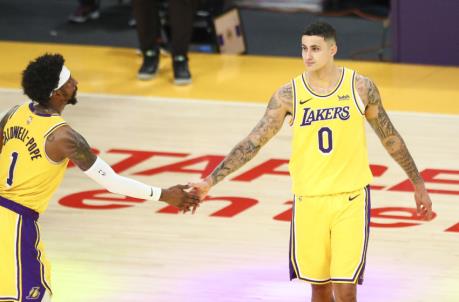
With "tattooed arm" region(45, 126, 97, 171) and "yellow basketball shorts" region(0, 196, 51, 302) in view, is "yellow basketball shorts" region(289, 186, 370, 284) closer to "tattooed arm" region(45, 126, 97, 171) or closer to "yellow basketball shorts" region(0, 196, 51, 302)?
"tattooed arm" region(45, 126, 97, 171)

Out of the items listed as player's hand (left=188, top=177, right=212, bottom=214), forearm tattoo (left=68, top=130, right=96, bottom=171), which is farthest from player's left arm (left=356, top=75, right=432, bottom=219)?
forearm tattoo (left=68, top=130, right=96, bottom=171)

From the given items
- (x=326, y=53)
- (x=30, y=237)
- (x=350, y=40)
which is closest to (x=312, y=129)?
(x=326, y=53)

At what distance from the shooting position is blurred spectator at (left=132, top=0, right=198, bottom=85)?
1078 centimetres

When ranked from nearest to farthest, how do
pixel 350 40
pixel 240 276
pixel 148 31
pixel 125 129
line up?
pixel 240 276
pixel 125 129
pixel 148 31
pixel 350 40

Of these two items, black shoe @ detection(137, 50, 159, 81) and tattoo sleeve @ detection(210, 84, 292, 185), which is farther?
black shoe @ detection(137, 50, 159, 81)

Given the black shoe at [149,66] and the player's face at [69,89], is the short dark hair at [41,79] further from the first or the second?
the black shoe at [149,66]

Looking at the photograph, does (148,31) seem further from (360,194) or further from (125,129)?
(360,194)

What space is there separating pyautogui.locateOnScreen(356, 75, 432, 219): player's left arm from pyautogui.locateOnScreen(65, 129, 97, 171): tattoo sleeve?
54.4 inches

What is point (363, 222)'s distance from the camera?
5.72 meters

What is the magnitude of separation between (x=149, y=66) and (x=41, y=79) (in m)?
5.97

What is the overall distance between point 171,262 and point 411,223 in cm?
177

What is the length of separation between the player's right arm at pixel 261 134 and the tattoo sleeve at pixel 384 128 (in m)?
0.40

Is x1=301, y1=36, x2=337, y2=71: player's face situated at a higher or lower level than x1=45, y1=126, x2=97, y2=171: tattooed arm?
higher

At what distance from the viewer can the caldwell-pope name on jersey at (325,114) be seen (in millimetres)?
5672
